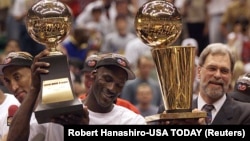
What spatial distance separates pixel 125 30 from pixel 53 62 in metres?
11.0

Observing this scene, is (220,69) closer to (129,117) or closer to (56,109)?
(129,117)

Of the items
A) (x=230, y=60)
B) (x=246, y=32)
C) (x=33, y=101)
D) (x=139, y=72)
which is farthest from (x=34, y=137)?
(x=246, y=32)

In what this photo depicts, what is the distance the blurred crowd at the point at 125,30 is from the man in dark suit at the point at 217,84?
6.93 m

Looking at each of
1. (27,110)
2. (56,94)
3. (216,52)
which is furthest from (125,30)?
(56,94)

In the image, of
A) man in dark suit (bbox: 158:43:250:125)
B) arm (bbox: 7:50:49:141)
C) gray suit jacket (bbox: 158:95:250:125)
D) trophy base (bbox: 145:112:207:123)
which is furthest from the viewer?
man in dark suit (bbox: 158:43:250:125)

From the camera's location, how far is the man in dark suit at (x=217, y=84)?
867 cm

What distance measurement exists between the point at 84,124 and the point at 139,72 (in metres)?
8.26

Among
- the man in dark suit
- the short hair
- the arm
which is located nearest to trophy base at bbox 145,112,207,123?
the arm

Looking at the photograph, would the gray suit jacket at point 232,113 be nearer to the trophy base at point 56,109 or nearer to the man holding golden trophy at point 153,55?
the man holding golden trophy at point 153,55

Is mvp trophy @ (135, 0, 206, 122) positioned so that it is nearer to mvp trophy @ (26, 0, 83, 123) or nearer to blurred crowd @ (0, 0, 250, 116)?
mvp trophy @ (26, 0, 83, 123)

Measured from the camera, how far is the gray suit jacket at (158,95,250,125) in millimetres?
8431

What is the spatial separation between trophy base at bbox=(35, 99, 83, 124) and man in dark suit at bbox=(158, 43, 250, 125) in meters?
1.56

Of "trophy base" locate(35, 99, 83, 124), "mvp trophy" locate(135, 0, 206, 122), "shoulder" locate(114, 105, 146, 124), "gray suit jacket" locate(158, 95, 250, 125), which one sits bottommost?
"gray suit jacket" locate(158, 95, 250, 125)

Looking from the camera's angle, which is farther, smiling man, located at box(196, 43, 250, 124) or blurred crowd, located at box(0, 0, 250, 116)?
blurred crowd, located at box(0, 0, 250, 116)
